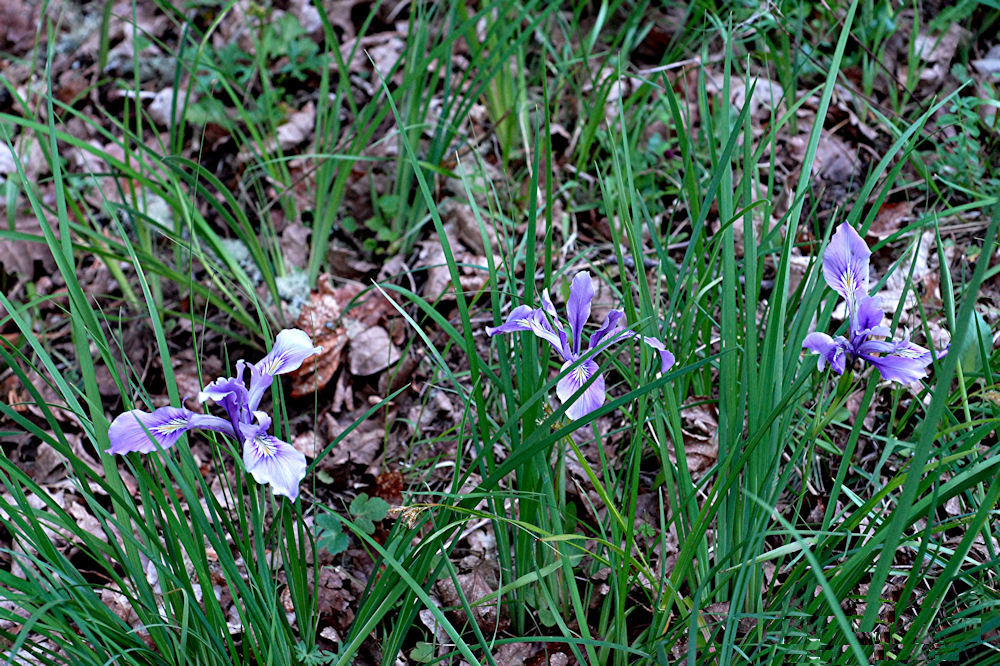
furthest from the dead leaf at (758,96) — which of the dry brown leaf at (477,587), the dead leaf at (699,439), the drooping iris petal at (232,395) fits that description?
the drooping iris petal at (232,395)

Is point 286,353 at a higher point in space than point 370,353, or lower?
higher

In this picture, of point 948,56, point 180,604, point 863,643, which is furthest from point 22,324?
point 948,56

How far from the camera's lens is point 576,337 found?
1.52m

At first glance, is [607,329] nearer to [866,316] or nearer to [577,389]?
[577,389]

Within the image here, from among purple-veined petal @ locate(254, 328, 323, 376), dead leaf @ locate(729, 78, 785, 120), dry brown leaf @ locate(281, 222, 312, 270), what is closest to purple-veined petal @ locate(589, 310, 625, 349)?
purple-veined petal @ locate(254, 328, 323, 376)

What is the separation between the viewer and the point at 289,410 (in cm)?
240

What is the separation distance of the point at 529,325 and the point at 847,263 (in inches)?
21.5

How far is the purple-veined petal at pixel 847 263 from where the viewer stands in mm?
1323

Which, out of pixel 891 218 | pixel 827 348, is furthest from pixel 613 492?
pixel 891 218

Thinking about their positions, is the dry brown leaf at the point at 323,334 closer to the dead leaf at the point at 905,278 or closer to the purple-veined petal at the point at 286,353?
the purple-veined petal at the point at 286,353

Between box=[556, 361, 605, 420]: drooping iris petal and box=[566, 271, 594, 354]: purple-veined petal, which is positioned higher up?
box=[566, 271, 594, 354]: purple-veined petal

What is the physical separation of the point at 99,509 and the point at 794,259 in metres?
1.97

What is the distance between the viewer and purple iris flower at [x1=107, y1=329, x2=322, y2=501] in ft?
3.95

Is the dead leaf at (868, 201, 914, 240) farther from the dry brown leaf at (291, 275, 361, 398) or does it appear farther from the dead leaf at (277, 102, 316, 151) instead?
the dead leaf at (277, 102, 316, 151)
